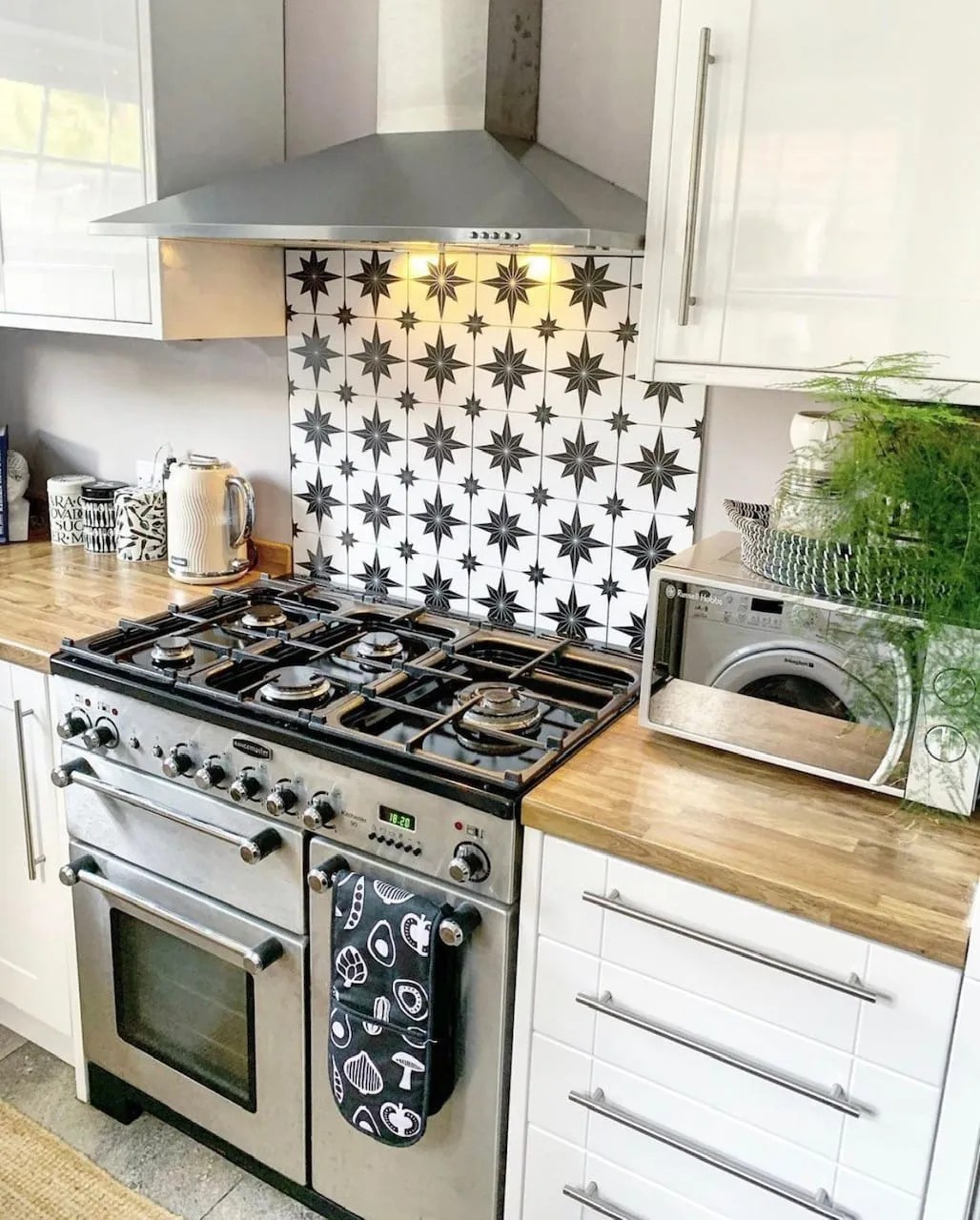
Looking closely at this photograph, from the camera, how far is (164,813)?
6.07 ft

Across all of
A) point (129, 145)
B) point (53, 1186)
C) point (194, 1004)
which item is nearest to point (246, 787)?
point (194, 1004)

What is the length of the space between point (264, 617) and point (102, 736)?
16.3 inches

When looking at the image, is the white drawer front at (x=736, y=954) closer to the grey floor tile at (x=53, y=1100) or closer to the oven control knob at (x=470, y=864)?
the oven control knob at (x=470, y=864)

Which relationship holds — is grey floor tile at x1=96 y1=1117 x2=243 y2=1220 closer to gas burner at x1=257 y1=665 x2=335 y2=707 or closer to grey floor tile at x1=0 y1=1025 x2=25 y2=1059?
grey floor tile at x1=0 y1=1025 x2=25 y2=1059

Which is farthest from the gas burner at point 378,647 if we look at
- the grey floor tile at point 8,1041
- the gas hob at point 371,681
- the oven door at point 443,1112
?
the grey floor tile at point 8,1041

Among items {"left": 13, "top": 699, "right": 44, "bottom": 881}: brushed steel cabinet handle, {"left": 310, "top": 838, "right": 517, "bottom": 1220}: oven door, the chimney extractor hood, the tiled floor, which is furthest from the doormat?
the chimney extractor hood

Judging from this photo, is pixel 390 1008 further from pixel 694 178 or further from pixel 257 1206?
pixel 694 178

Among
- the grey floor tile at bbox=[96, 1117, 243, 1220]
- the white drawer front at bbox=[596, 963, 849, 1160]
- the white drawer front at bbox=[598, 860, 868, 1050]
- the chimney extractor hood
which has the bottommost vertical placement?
the grey floor tile at bbox=[96, 1117, 243, 1220]

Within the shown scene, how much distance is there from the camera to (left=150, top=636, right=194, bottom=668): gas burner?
192cm

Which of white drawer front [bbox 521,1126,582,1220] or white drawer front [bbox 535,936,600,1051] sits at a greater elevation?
white drawer front [bbox 535,936,600,1051]

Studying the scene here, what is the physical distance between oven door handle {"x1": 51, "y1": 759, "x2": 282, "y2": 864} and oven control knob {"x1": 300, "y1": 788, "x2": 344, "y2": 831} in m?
0.11

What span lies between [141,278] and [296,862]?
1173 millimetres

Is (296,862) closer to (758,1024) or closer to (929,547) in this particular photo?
(758,1024)

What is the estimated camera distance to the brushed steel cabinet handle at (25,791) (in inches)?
81.2
